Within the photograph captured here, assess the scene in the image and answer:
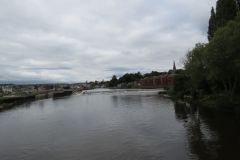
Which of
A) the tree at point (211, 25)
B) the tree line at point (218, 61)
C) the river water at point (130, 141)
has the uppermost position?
the tree at point (211, 25)

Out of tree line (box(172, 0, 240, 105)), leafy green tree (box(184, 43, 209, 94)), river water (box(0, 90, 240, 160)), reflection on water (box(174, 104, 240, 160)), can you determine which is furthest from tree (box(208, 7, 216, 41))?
river water (box(0, 90, 240, 160))

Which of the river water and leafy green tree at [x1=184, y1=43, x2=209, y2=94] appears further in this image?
leafy green tree at [x1=184, y1=43, x2=209, y2=94]

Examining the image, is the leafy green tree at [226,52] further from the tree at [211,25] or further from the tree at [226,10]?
the tree at [211,25]

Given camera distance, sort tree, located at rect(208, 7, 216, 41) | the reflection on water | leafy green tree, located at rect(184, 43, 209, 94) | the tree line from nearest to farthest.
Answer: the reflection on water → the tree line → leafy green tree, located at rect(184, 43, 209, 94) → tree, located at rect(208, 7, 216, 41)

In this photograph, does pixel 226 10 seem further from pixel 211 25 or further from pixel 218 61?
pixel 218 61

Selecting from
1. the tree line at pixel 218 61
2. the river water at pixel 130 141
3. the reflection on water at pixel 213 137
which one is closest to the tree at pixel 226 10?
the tree line at pixel 218 61

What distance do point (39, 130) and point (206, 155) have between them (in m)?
23.1

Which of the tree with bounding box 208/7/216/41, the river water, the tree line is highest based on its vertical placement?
the tree with bounding box 208/7/216/41

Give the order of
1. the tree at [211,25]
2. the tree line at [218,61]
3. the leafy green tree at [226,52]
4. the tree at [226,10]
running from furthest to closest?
the tree at [211,25] < the tree at [226,10] < the tree line at [218,61] < the leafy green tree at [226,52]

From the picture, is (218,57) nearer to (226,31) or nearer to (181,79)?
(226,31)

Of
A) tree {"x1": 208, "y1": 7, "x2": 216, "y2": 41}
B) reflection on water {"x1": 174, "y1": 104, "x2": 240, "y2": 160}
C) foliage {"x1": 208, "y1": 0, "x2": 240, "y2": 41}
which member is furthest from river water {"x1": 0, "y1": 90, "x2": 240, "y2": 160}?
tree {"x1": 208, "y1": 7, "x2": 216, "y2": 41}

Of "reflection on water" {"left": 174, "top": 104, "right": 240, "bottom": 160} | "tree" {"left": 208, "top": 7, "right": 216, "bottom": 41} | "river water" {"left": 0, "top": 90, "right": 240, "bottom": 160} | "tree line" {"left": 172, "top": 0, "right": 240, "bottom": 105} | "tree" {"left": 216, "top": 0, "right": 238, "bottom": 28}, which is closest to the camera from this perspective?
"reflection on water" {"left": 174, "top": 104, "right": 240, "bottom": 160}

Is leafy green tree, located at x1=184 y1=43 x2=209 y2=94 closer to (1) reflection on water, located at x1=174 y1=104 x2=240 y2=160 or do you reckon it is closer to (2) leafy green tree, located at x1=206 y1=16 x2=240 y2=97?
(2) leafy green tree, located at x1=206 y1=16 x2=240 y2=97

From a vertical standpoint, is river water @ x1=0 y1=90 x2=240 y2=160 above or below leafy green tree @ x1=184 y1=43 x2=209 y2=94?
below
